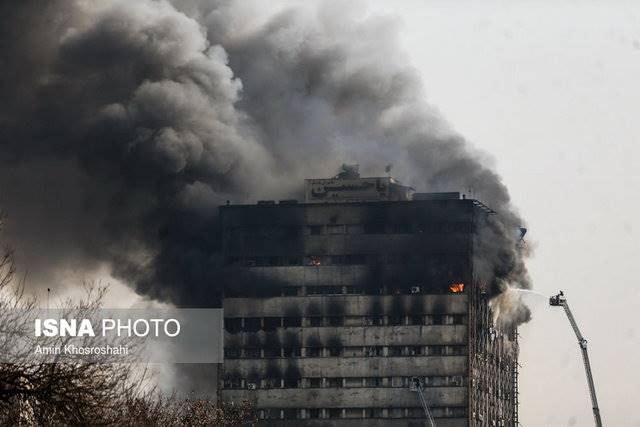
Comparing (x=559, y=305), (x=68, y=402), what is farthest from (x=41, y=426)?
(x=559, y=305)

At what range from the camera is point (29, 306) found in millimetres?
92750

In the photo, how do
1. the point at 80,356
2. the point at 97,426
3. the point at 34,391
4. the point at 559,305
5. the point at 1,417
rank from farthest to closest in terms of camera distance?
the point at 559,305 < the point at 80,356 < the point at 1,417 < the point at 97,426 < the point at 34,391

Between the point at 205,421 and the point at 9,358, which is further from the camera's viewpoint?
the point at 205,421

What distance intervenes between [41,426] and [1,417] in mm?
11113

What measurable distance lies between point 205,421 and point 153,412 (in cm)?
1992

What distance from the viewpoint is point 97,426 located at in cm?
7344

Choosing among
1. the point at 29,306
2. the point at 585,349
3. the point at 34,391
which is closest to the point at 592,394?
the point at 585,349

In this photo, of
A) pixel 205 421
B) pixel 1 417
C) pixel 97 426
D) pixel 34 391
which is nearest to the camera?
pixel 34 391

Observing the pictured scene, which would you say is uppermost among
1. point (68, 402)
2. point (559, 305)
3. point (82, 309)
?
point (559, 305)

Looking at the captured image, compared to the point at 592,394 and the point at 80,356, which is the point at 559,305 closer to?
the point at 592,394

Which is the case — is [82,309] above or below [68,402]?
above

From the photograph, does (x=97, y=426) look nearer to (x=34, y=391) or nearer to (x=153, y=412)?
(x=34, y=391)

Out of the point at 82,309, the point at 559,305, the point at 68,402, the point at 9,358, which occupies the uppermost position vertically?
the point at 559,305

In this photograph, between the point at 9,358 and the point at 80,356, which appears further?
the point at 80,356
